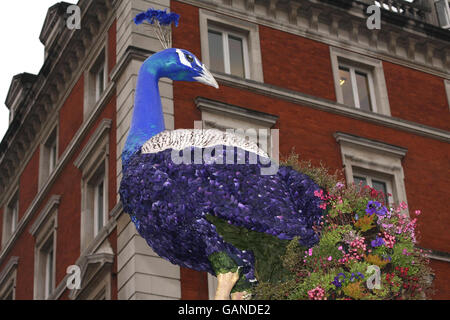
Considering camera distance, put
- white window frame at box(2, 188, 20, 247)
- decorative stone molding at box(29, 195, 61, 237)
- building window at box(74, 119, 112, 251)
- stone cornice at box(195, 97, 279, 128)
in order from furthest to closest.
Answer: white window frame at box(2, 188, 20, 247) → decorative stone molding at box(29, 195, 61, 237) → building window at box(74, 119, 112, 251) → stone cornice at box(195, 97, 279, 128)

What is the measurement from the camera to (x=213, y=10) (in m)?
22.0

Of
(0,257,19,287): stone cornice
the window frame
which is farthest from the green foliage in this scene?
(0,257,19,287): stone cornice

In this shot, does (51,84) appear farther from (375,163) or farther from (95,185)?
(375,163)

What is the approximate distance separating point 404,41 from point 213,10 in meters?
6.03

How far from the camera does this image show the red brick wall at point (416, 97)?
23.7 m

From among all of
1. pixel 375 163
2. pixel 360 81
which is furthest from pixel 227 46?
pixel 375 163

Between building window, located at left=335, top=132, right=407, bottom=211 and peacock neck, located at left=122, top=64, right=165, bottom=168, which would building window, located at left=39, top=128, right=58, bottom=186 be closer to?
building window, located at left=335, top=132, right=407, bottom=211

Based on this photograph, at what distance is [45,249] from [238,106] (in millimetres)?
7435

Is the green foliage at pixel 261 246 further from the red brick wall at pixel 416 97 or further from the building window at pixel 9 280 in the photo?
the building window at pixel 9 280

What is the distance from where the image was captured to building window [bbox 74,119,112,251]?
2062 cm

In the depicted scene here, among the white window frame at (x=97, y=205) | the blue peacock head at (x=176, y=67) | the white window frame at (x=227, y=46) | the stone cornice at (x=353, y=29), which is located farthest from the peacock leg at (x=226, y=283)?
the stone cornice at (x=353, y=29)

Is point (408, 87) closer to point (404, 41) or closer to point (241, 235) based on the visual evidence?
point (404, 41)

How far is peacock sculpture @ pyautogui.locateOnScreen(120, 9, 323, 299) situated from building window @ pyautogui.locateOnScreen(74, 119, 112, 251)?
11679 millimetres
